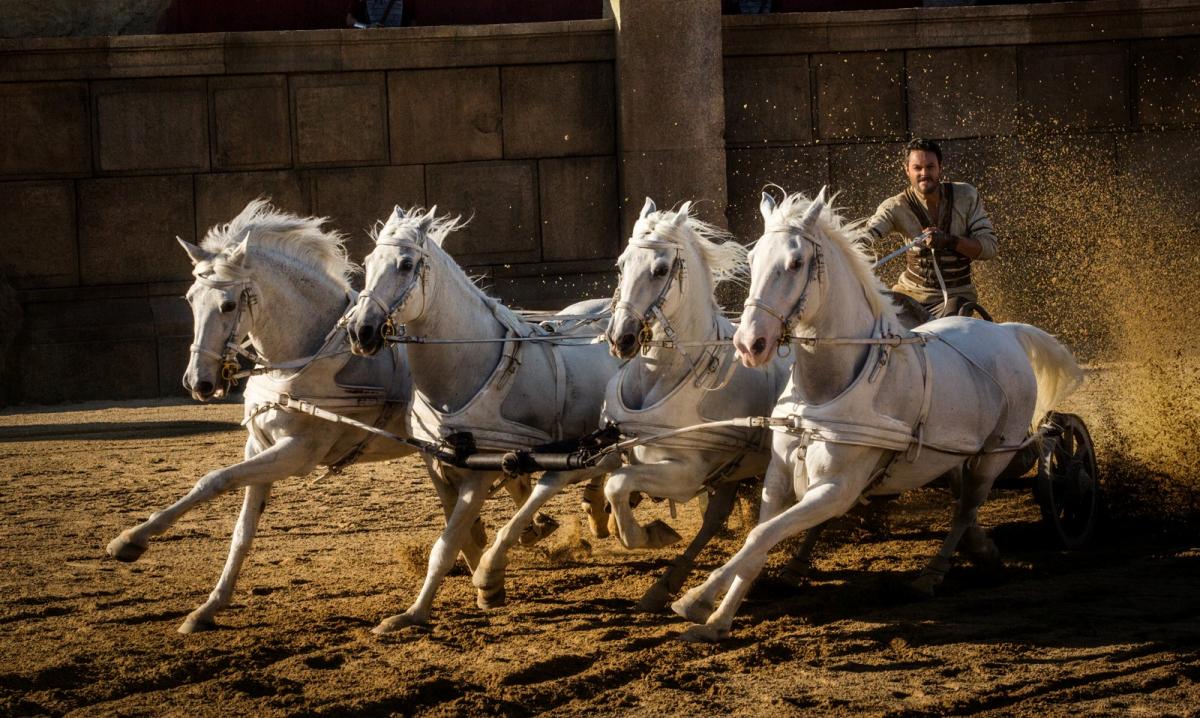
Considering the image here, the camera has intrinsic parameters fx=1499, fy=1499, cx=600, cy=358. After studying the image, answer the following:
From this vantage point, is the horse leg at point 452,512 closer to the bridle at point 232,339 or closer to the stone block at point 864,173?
the bridle at point 232,339

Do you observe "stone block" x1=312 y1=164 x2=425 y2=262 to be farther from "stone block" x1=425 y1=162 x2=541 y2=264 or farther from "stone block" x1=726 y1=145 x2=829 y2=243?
"stone block" x1=726 y1=145 x2=829 y2=243

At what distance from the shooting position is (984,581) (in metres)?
6.63

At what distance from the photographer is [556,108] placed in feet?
47.6

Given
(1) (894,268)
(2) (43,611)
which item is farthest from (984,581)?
(1) (894,268)

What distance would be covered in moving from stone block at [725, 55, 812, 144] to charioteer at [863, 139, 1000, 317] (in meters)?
7.03

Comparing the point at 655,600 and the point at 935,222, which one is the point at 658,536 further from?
the point at 935,222

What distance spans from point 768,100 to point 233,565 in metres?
9.33

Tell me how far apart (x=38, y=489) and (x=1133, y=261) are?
935 centimetres

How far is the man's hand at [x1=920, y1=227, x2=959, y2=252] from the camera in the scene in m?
7.12

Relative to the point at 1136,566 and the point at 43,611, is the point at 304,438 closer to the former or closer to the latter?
the point at 43,611

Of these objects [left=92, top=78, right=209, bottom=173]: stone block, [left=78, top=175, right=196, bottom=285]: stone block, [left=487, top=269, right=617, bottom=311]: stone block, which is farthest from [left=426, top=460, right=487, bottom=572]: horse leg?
[left=92, top=78, right=209, bottom=173]: stone block

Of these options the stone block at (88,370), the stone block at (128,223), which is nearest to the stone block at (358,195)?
the stone block at (128,223)

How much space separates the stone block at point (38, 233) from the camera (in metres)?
14.1

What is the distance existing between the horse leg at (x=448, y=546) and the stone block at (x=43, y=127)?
9.07 metres
